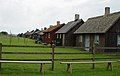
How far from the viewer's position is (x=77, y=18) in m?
58.0

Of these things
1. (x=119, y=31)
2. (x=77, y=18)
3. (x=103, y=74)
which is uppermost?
(x=77, y=18)

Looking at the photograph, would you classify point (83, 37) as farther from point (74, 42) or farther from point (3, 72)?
point (3, 72)

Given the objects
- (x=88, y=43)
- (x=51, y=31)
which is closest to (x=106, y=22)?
(x=88, y=43)

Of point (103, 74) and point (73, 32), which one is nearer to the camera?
point (103, 74)

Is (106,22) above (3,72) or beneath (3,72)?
above

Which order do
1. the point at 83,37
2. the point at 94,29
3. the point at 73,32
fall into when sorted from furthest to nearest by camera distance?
the point at 73,32 < the point at 83,37 < the point at 94,29

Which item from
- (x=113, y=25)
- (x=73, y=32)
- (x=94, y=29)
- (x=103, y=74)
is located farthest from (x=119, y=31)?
(x=103, y=74)

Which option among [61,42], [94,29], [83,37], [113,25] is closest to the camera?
[113,25]

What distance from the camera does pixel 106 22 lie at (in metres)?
38.1

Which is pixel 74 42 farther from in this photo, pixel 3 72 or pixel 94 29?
pixel 3 72

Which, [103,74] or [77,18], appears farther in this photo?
[77,18]

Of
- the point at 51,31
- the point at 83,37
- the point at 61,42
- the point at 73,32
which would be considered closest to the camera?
the point at 83,37

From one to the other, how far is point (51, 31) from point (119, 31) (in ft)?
101

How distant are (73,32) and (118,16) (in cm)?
1746
